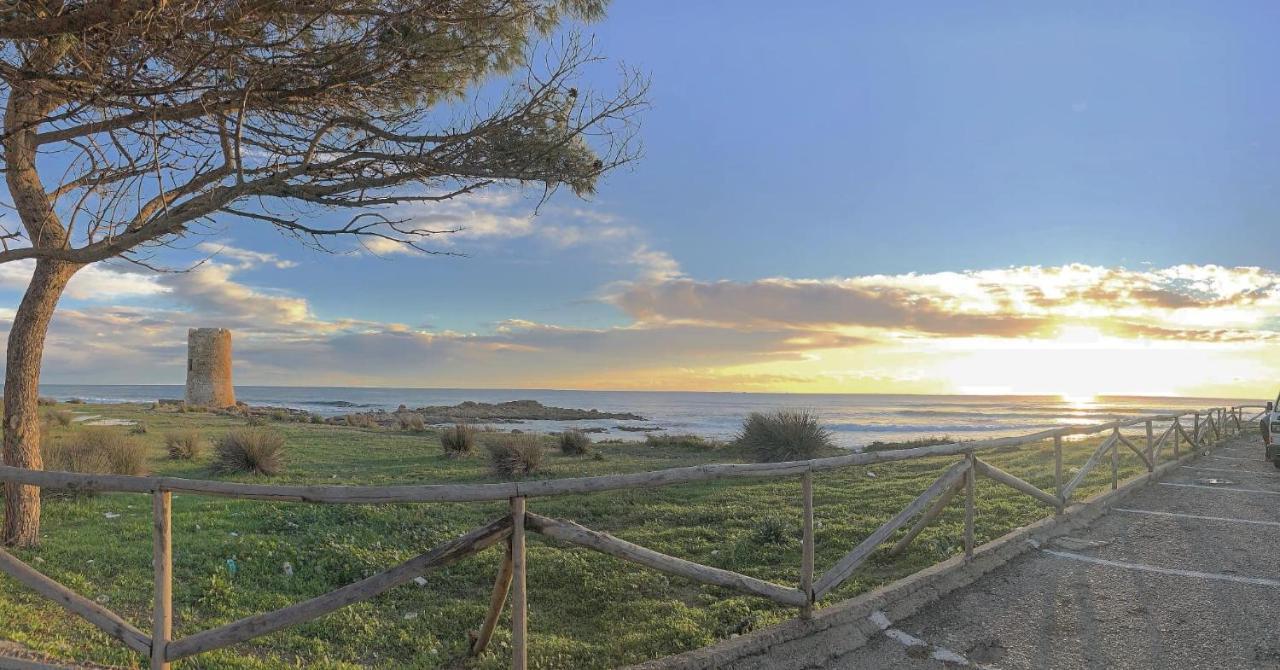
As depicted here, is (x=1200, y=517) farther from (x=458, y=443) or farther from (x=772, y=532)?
(x=458, y=443)

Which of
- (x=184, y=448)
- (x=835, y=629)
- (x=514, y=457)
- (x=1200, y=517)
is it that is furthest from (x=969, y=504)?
(x=184, y=448)

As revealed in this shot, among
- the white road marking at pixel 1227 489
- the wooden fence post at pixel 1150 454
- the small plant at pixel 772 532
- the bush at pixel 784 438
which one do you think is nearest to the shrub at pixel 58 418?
the bush at pixel 784 438

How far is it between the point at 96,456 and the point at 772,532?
377 inches

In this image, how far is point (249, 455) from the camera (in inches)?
489

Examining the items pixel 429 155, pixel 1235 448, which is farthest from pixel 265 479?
pixel 1235 448

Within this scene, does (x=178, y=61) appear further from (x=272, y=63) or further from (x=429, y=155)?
(x=429, y=155)

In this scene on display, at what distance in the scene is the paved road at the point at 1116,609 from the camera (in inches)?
175

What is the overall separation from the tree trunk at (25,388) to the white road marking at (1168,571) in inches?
391

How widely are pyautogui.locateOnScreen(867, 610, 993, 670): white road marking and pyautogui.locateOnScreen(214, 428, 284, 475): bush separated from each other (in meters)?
10.8

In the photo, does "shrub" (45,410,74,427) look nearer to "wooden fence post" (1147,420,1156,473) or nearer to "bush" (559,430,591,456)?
"bush" (559,430,591,456)

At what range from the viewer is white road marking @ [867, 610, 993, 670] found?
4.38m

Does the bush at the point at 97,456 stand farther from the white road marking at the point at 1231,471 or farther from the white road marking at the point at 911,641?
the white road marking at the point at 1231,471

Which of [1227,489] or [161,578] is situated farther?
[1227,489]

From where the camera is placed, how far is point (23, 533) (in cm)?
719
